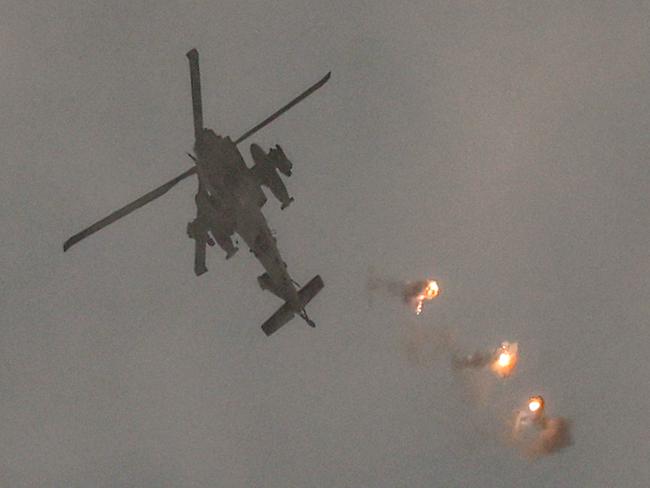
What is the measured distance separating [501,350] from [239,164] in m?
27.0

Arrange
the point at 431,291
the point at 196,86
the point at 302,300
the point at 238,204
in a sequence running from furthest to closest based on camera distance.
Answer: the point at 431,291
the point at 302,300
the point at 238,204
the point at 196,86

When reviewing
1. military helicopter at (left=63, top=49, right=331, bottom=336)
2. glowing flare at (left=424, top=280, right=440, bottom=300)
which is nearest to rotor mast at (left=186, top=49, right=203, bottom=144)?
military helicopter at (left=63, top=49, right=331, bottom=336)

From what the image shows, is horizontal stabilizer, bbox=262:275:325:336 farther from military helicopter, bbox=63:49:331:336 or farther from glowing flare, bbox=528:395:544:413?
glowing flare, bbox=528:395:544:413

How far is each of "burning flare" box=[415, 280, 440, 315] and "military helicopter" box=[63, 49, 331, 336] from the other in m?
14.9

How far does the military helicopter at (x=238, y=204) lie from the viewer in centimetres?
4962

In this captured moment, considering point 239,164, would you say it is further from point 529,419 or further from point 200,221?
point 529,419

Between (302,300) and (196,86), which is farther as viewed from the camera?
(302,300)

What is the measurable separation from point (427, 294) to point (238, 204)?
20.0 meters

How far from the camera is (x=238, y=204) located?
5094 centimetres

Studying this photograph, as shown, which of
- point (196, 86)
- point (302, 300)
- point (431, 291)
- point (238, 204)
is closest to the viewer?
point (196, 86)

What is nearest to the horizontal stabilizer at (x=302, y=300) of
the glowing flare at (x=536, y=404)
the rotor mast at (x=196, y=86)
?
the rotor mast at (x=196, y=86)

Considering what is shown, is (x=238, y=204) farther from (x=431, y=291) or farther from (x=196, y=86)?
(x=431, y=291)

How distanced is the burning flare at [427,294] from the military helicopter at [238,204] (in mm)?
14941

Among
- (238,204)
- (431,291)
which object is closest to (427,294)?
(431,291)
